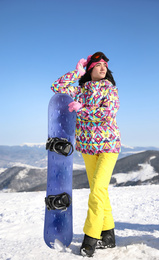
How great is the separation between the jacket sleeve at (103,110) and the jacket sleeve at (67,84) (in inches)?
14.0

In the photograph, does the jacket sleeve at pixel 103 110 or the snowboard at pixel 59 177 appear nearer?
the jacket sleeve at pixel 103 110

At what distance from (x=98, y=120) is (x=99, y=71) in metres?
0.70

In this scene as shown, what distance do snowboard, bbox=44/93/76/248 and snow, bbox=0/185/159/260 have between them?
0.55ft

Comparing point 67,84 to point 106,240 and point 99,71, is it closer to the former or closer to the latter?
point 99,71

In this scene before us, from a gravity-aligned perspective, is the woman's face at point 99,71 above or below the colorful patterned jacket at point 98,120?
above

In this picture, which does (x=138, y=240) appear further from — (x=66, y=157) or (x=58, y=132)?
(x=58, y=132)

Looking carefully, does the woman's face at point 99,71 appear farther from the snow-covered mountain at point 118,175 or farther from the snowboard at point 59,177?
the snow-covered mountain at point 118,175

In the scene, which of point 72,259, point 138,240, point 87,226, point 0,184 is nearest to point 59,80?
point 87,226

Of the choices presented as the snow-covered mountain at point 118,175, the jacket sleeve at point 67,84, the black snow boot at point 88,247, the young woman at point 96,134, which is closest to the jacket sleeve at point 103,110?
the young woman at point 96,134

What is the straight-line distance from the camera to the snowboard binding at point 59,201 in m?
2.72

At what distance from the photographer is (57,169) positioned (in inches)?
110

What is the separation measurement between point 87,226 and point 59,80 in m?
1.80

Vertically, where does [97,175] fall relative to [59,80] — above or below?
below

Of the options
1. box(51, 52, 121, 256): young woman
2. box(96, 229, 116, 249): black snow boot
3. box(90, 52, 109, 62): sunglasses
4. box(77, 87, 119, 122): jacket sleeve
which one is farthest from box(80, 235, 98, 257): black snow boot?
box(90, 52, 109, 62): sunglasses
